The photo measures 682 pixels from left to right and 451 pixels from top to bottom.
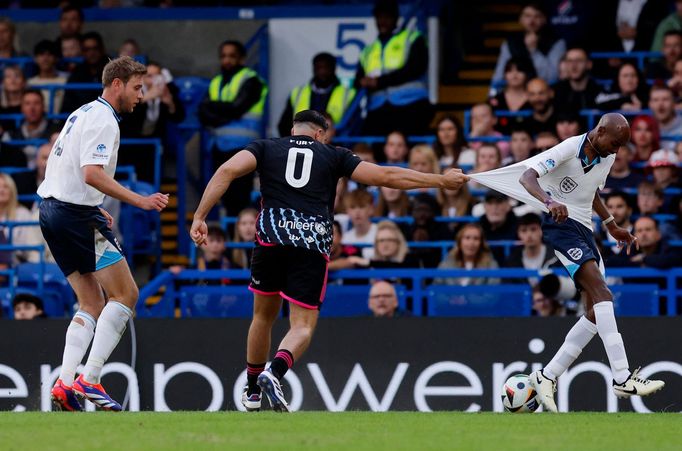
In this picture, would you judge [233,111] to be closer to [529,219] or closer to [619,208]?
[529,219]

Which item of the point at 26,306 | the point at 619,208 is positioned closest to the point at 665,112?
the point at 619,208

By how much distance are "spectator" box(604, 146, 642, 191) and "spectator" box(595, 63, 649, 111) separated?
1.36 m

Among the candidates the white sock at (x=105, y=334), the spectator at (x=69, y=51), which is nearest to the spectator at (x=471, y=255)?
the white sock at (x=105, y=334)

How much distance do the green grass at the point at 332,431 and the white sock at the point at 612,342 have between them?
13.7 inches

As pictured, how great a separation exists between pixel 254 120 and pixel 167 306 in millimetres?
4011

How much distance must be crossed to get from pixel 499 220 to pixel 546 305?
1343mm

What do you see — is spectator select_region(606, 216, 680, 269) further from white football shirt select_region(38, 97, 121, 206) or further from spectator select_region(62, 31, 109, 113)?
spectator select_region(62, 31, 109, 113)

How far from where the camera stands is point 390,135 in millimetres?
16500

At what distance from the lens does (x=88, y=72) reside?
1847 centimetres

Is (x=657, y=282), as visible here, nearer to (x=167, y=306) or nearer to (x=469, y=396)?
(x=469, y=396)

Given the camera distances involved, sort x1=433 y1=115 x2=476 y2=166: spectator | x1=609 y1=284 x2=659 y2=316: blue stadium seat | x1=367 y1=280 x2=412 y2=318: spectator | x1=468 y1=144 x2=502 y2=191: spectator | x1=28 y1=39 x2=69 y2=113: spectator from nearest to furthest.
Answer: x1=609 y1=284 x2=659 y2=316: blue stadium seat, x1=367 y1=280 x2=412 y2=318: spectator, x1=468 y1=144 x2=502 y2=191: spectator, x1=433 y1=115 x2=476 y2=166: spectator, x1=28 y1=39 x2=69 y2=113: spectator

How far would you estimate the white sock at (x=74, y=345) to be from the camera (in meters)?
10.4

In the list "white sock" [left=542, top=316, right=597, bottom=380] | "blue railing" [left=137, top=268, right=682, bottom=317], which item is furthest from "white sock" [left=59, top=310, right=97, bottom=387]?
"blue railing" [left=137, top=268, right=682, bottom=317]

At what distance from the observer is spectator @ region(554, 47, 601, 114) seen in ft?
55.4
